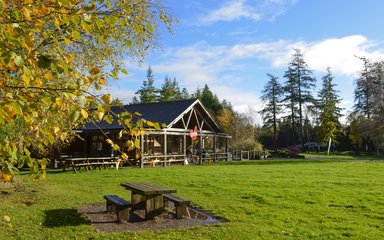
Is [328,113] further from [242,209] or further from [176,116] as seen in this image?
[242,209]

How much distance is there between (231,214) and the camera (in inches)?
348

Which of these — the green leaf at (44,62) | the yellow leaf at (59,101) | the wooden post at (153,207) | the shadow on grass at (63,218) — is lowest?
the shadow on grass at (63,218)

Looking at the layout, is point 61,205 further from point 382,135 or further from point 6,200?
point 382,135

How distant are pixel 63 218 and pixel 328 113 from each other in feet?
178

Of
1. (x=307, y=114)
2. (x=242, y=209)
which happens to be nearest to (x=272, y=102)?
(x=307, y=114)

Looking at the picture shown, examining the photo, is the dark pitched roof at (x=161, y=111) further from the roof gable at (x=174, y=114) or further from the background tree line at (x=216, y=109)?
the background tree line at (x=216, y=109)

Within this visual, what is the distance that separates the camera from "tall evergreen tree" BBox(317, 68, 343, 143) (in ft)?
186

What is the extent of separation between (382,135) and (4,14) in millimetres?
45092

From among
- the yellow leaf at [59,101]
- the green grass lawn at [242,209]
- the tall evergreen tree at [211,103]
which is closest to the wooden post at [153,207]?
the green grass lawn at [242,209]

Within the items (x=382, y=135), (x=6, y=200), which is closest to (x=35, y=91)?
(x=6, y=200)

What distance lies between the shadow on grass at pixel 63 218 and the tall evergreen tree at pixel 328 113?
52296 mm

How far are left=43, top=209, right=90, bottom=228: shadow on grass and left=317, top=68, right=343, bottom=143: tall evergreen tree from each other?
5230cm

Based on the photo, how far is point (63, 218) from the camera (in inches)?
333

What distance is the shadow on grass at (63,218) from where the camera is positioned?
789 cm
